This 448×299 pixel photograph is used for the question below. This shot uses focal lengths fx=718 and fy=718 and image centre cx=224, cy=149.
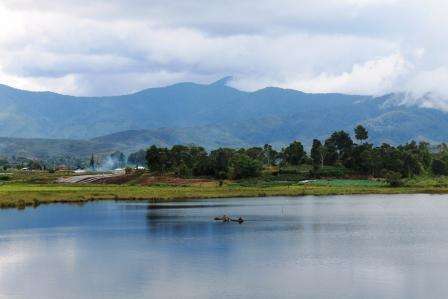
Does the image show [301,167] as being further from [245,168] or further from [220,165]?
[220,165]

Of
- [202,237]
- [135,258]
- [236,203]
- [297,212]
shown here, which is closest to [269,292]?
[135,258]

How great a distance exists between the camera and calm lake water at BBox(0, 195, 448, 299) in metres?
47.7

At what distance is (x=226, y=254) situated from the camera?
6194 cm

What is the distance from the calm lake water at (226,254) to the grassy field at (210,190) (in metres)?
Answer: 22.5

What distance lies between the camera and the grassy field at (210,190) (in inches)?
5123

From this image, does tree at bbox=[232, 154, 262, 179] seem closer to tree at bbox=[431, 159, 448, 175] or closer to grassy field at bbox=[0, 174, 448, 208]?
grassy field at bbox=[0, 174, 448, 208]

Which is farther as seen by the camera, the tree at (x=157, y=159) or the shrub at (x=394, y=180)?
the tree at (x=157, y=159)

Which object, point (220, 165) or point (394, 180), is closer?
point (394, 180)

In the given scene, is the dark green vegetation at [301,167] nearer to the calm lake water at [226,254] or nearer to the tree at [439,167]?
the tree at [439,167]

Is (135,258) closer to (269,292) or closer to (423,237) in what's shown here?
(269,292)

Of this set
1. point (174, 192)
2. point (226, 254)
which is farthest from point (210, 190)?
point (226, 254)

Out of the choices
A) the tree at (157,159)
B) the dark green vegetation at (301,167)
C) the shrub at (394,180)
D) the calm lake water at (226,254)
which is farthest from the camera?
the tree at (157,159)

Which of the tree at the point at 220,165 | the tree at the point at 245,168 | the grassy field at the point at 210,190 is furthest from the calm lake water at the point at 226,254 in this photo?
the tree at the point at 220,165

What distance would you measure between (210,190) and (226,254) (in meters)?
88.5
